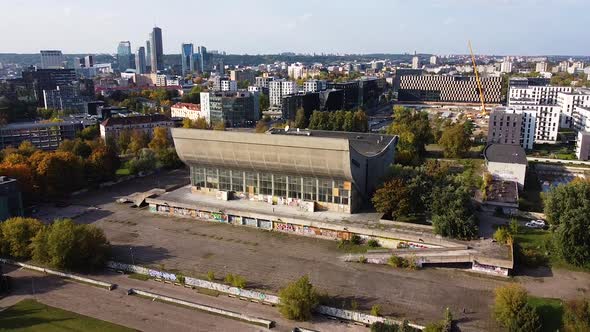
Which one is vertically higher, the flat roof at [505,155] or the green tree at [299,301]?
the flat roof at [505,155]

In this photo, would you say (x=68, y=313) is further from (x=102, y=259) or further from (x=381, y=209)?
(x=381, y=209)

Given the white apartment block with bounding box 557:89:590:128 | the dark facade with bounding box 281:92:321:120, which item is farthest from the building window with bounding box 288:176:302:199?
the white apartment block with bounding box 557:89:590:128

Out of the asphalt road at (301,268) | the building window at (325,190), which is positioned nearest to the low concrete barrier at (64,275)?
the asphalt road at (301,268)

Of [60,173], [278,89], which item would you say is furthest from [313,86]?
[60,173]

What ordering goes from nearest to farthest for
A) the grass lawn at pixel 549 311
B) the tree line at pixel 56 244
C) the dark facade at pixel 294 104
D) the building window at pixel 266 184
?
the grass lawn at pixel 549 311 → the tree line at pixel 56 244 → the building window at pixel 266 184 → the dark facade at pixel 294 104

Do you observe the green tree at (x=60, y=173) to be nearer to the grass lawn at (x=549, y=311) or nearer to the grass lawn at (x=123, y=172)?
the grass lawn at (x=123, y=172)

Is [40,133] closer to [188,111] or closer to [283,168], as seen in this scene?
[188,111]

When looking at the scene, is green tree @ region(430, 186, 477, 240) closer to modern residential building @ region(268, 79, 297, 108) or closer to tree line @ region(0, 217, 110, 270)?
tree line @ region(0, 217, 110, 270)

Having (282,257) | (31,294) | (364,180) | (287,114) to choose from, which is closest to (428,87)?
(287,114)
